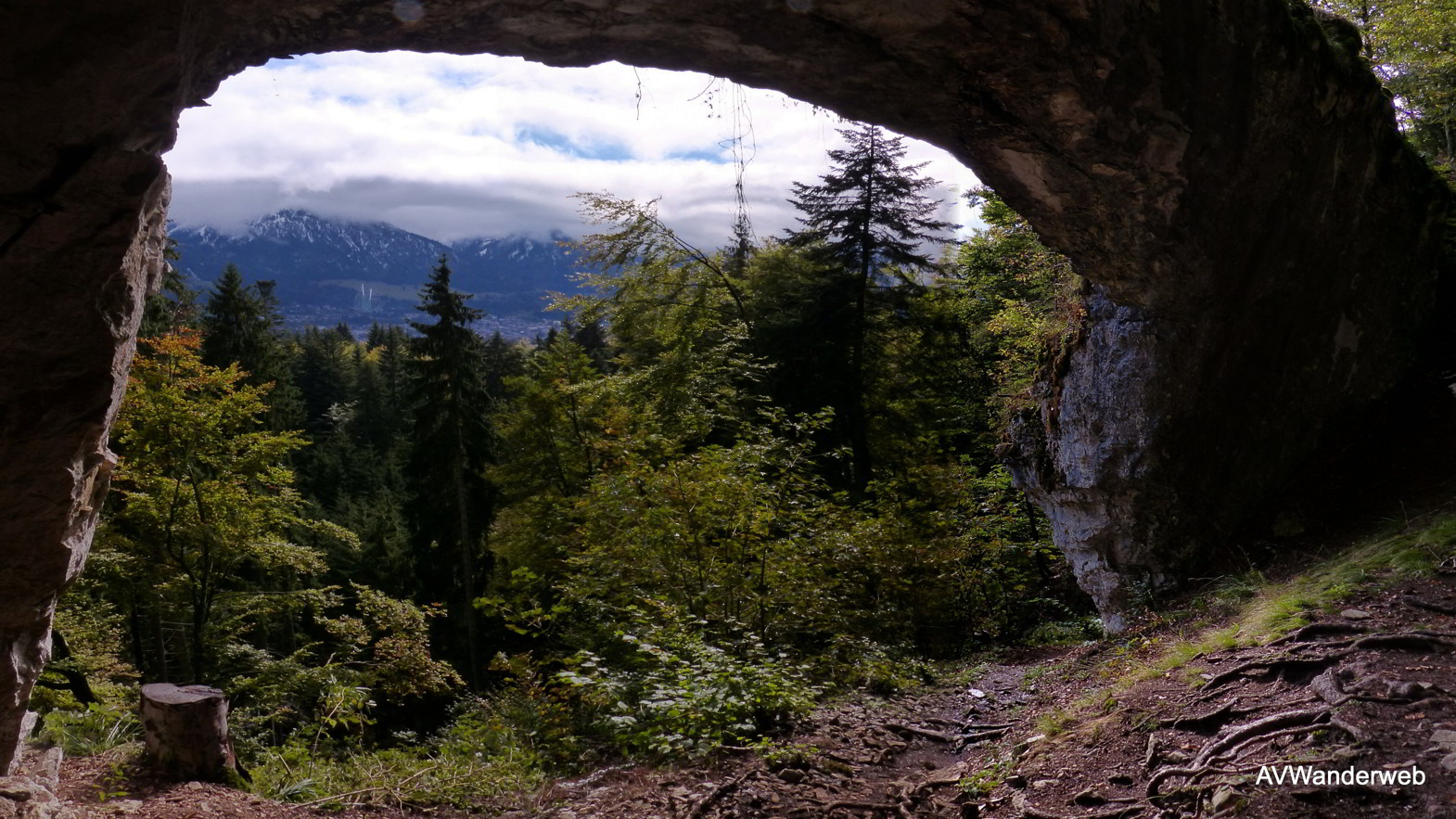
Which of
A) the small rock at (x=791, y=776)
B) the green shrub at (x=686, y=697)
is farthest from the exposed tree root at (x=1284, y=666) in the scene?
the green shrub at (x=686, y=697)

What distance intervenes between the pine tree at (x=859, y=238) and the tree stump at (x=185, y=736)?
47.6ft

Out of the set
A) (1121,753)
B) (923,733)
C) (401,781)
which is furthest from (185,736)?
(1121,753)

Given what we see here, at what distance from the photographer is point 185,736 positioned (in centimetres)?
573

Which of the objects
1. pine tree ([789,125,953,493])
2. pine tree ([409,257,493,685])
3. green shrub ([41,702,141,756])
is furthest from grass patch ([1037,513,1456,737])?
pine tree ([409,257,493,685])

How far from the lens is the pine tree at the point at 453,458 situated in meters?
20.9

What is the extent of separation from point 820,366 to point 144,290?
16.9 m

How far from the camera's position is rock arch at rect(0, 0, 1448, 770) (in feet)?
10.9

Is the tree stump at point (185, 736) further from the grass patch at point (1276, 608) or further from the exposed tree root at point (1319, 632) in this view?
the exposed tree root at point (1319, 632)

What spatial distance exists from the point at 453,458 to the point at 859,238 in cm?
1181

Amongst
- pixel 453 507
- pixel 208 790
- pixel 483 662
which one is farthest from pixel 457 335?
pixel 208 790

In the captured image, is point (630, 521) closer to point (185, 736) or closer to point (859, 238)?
point (185, 736)

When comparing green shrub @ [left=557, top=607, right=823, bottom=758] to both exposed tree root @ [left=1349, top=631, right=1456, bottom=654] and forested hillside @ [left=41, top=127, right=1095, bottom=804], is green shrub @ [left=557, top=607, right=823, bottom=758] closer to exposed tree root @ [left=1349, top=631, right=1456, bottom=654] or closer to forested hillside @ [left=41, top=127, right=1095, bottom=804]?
forested hillside @ [left=41, top=127, right=1095, bottom=804]

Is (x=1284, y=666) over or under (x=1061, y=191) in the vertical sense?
under

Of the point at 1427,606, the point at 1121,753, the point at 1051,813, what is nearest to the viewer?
the point at 1051,813
